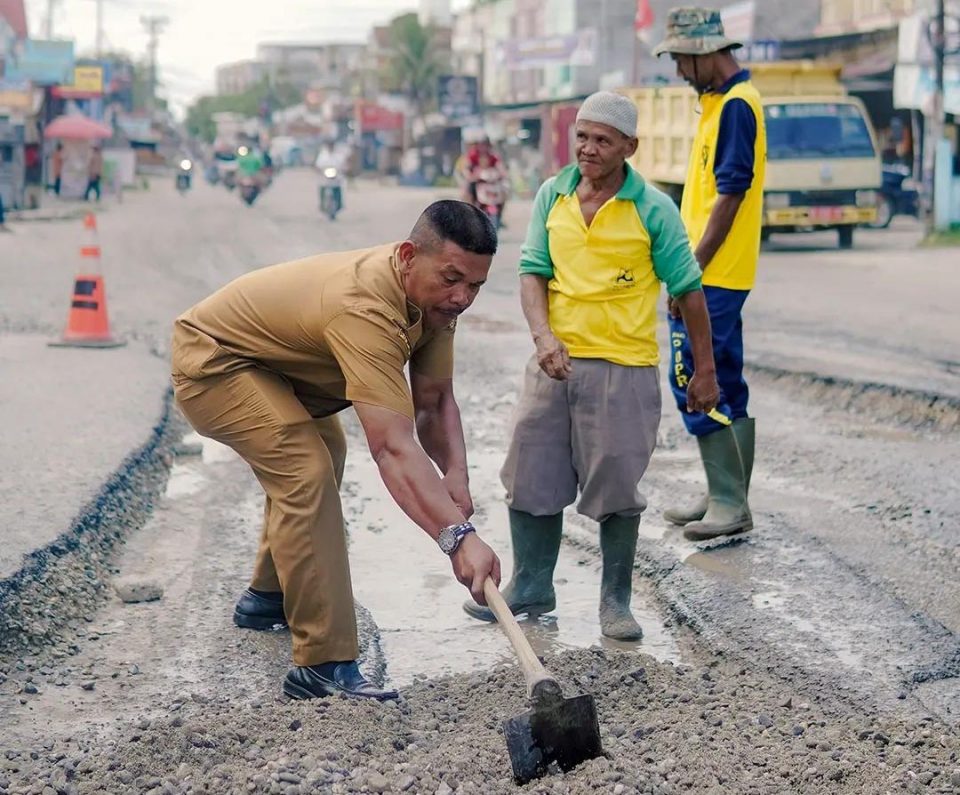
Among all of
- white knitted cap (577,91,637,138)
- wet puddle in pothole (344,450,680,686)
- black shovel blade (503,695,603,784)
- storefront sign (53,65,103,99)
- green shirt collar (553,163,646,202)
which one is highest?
storefront sign (53,65,103,99)

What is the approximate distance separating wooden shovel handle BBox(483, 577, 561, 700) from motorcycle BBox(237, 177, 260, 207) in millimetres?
32750

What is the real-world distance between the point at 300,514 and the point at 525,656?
89cm

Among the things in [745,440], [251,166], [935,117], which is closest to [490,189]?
[935,117]

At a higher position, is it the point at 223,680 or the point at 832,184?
the point at 832,184

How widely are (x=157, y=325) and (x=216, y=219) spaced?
18.5 metres

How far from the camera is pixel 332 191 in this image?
29.0 metres

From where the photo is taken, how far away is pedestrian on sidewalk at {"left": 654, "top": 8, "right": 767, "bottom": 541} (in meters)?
5.71

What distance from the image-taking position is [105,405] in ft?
28.0

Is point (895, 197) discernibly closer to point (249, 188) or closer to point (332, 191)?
point (332, 191)

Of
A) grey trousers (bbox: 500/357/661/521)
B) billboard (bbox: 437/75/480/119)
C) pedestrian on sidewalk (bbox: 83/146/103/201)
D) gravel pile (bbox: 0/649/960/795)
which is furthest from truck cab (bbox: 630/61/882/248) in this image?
billboard (bbox: 437/75/480/119)

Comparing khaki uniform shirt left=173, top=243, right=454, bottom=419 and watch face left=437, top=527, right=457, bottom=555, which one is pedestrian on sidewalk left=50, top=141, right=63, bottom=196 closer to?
khaki uniform shirt left=173, top=243, right=454, bottom=419

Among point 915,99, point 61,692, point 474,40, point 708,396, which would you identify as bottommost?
point 61,692

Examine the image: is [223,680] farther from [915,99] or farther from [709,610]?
[915,99]

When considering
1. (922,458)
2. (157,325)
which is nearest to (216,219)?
(157,325)
